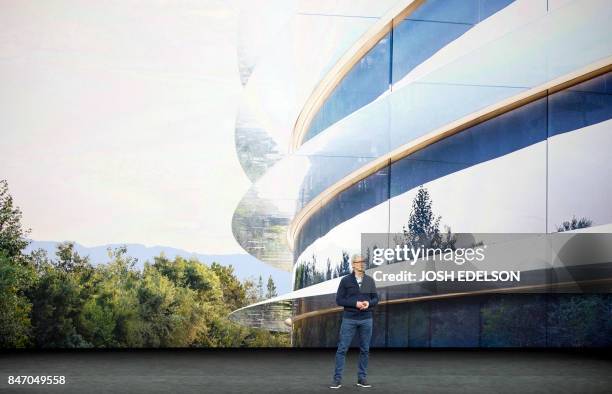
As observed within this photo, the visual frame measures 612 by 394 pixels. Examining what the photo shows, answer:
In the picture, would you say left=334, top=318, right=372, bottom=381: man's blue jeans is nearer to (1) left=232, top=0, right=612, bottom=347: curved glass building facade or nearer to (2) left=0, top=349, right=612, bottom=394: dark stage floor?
(2) left=0, top=349, right=612, bottom=394: dark stage floor

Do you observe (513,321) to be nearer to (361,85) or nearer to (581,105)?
(581,105)

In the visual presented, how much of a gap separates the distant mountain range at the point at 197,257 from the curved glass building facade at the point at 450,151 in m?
0.22

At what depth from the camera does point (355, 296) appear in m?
12.1

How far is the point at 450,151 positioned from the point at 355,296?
5699 mm

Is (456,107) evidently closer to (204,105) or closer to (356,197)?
(356,197)

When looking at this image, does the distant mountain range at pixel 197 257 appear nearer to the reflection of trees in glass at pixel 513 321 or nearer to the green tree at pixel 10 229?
the green tree at pixel 10 229

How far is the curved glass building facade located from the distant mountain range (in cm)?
22

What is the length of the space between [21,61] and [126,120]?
209cm

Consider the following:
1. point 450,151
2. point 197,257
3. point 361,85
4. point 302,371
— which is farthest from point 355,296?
point 361,85

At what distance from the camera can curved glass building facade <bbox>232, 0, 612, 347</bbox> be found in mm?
16578

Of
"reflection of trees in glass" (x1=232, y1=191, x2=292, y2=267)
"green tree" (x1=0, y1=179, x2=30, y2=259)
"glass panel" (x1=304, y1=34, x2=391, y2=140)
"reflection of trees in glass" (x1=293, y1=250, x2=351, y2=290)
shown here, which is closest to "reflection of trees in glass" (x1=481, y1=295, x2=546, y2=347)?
"reflection of trees in glass" (x1=293, y1=250, x2=351, y2=290)

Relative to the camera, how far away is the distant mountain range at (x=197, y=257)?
635 inches

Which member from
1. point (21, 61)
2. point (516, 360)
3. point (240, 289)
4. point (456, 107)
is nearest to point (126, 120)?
point (21, 61)

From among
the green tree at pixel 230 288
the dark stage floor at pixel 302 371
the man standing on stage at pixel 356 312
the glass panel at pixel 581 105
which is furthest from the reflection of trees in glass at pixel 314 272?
the glass panel at pixel 581 105
